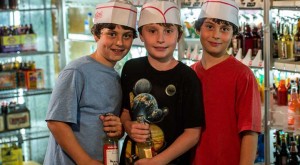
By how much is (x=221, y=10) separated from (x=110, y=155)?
85 cm

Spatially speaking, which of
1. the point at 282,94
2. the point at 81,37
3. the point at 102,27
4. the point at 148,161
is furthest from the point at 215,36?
the point at 81,37

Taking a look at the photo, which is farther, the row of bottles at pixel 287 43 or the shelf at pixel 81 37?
the shelf at pixel 81 37

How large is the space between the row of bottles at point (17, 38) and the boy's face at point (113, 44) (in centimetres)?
345

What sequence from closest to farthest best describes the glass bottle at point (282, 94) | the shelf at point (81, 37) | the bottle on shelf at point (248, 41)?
1. the glass bottle at point (282, 94)
2. the bottle on shelf at point (248, 41)
3. the shelf at point (81, 37)

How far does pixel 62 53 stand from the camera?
6086 millimetres

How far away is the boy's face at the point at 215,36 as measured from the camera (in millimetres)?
2525

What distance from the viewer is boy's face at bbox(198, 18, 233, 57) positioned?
2.53 m

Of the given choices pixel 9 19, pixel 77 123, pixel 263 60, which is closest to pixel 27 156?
pixel 9 19

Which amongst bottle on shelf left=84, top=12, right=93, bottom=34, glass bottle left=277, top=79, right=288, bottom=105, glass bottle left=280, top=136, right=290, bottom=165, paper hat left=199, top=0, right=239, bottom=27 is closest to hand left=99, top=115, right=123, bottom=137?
paper hat left=199, top=0, right=239, bottom=27

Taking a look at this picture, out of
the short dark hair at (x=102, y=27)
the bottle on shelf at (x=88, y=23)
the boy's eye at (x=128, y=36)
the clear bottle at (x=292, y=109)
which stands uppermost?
the bottle on shelf at (x=88, y=23)

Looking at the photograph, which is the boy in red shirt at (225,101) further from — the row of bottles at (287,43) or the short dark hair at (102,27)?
the row of bottles at (287,43)

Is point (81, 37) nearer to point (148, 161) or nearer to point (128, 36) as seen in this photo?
point (128, 36)

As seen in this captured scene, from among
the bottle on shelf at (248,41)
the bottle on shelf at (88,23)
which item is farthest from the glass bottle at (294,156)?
the bottle on shelf at (88,23)

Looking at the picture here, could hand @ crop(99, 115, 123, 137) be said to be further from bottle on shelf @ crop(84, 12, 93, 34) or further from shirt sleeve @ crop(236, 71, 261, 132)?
bottle on shelf @ crop(84, 12, 93, 34)
